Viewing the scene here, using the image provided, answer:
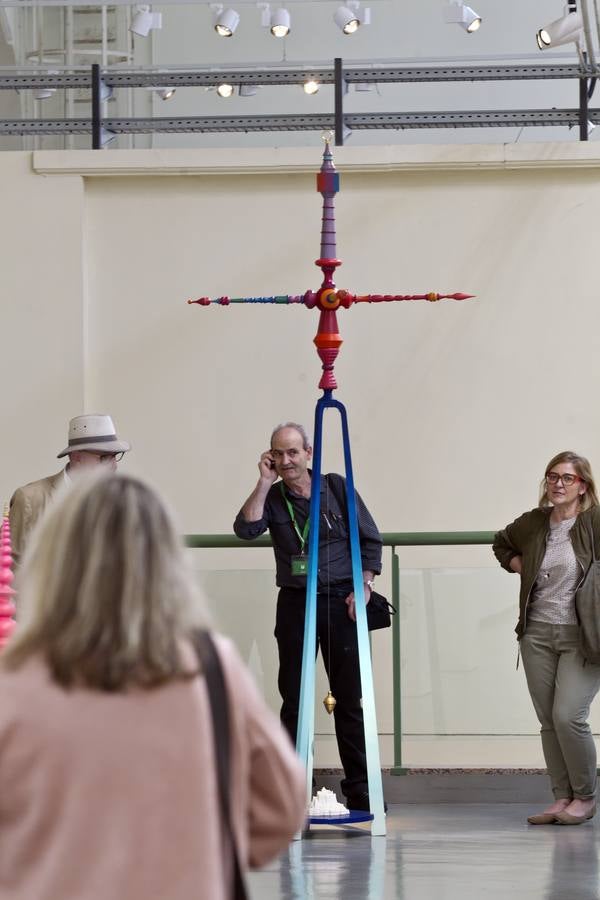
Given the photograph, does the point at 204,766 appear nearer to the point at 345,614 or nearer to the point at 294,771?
the point at 294,771

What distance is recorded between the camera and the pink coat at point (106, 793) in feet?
5.91

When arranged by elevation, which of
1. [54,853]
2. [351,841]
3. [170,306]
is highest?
[170,306]

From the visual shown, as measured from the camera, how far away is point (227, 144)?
12.5 m

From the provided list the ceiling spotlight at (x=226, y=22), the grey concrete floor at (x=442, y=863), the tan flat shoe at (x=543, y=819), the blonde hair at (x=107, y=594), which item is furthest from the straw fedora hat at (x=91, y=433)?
the ceiling spotlight at (x=226, y=22)

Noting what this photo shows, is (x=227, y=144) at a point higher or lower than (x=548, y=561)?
higher

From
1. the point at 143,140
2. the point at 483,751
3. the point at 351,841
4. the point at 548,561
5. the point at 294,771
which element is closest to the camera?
the point at 294,771

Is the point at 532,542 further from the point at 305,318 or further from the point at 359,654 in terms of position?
the point at 305,318

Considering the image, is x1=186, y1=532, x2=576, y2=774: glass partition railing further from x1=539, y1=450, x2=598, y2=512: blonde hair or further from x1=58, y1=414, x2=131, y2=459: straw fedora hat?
x1=58, y1=414, x2=131, y2=459: straw fedora hat

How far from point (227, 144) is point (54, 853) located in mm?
11019

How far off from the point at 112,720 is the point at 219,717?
0.41ft

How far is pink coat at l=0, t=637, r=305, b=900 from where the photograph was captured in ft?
5.91

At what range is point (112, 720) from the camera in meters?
1.83

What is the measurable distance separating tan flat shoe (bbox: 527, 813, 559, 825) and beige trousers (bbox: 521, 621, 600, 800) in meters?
0.11

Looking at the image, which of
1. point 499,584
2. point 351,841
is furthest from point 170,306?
point 351,841
